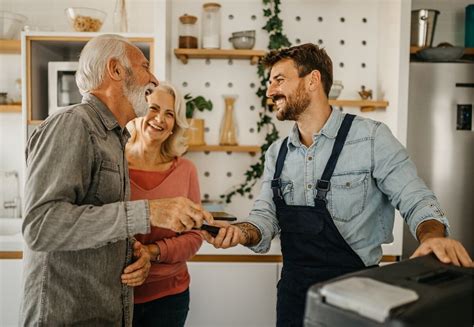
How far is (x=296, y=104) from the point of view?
1745 mm

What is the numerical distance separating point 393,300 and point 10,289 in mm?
2501

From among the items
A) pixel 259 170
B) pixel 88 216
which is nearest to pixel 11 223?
pixel 259 170

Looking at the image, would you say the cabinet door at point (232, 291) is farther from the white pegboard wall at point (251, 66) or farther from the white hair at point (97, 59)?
the white hair at point (97, 59)

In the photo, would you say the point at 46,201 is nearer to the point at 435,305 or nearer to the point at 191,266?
the point at 435,305

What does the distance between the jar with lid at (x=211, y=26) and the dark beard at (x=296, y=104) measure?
4.68 feet

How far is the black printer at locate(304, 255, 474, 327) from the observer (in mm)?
648

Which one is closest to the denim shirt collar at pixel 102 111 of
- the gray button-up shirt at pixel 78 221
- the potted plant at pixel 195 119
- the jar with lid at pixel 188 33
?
the gray button-up shirt at pixel 78 221

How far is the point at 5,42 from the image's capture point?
2.93 meters

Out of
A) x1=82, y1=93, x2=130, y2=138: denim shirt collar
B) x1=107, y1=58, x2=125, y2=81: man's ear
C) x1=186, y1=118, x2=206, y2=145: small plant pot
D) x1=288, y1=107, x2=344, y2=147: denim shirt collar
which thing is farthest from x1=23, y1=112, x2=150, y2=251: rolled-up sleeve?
x1=186, y1=118, x2=206, y2=145: small plant pot

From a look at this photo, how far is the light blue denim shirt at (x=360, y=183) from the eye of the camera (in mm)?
1505

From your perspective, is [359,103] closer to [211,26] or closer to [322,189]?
[211,26]

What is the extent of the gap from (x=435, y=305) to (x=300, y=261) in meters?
0.94

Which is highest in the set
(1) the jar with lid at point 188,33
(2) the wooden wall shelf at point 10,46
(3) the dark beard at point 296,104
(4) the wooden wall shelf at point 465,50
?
(1) the jar with lid at point 188,33

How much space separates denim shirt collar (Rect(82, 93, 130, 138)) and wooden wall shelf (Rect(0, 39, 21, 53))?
188 cm
